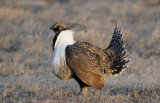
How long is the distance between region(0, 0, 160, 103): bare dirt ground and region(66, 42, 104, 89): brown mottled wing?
0.88 feet

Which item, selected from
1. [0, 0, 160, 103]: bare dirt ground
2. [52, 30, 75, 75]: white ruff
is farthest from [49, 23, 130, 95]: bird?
[0, 0, 160, 103]: bare dirt ground

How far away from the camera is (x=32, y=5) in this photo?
13.2 m

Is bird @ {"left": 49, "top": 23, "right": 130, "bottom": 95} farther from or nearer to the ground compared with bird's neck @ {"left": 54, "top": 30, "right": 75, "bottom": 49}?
nearer to the ground

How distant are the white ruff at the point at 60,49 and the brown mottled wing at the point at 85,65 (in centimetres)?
8

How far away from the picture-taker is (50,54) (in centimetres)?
696

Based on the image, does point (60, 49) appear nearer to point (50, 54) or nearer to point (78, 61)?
point (78, 61)

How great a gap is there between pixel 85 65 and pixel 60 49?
410 mm

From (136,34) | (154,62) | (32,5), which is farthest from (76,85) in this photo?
(32,5)

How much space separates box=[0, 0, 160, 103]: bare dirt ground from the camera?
4582mm

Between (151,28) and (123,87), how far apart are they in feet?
16.8

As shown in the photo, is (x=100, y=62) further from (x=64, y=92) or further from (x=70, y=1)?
(x=70, y=1)

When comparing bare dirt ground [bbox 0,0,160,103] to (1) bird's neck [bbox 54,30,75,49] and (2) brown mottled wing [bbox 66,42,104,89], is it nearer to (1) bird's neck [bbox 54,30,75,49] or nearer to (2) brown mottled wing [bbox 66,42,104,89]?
(2) brown mottled wing [bbox 66,42,104,89]

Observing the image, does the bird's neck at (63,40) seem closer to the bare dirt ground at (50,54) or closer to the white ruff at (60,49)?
the white ruff at (60,49)

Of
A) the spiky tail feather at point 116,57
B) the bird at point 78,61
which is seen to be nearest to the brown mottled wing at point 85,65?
the bird at point 78,61
